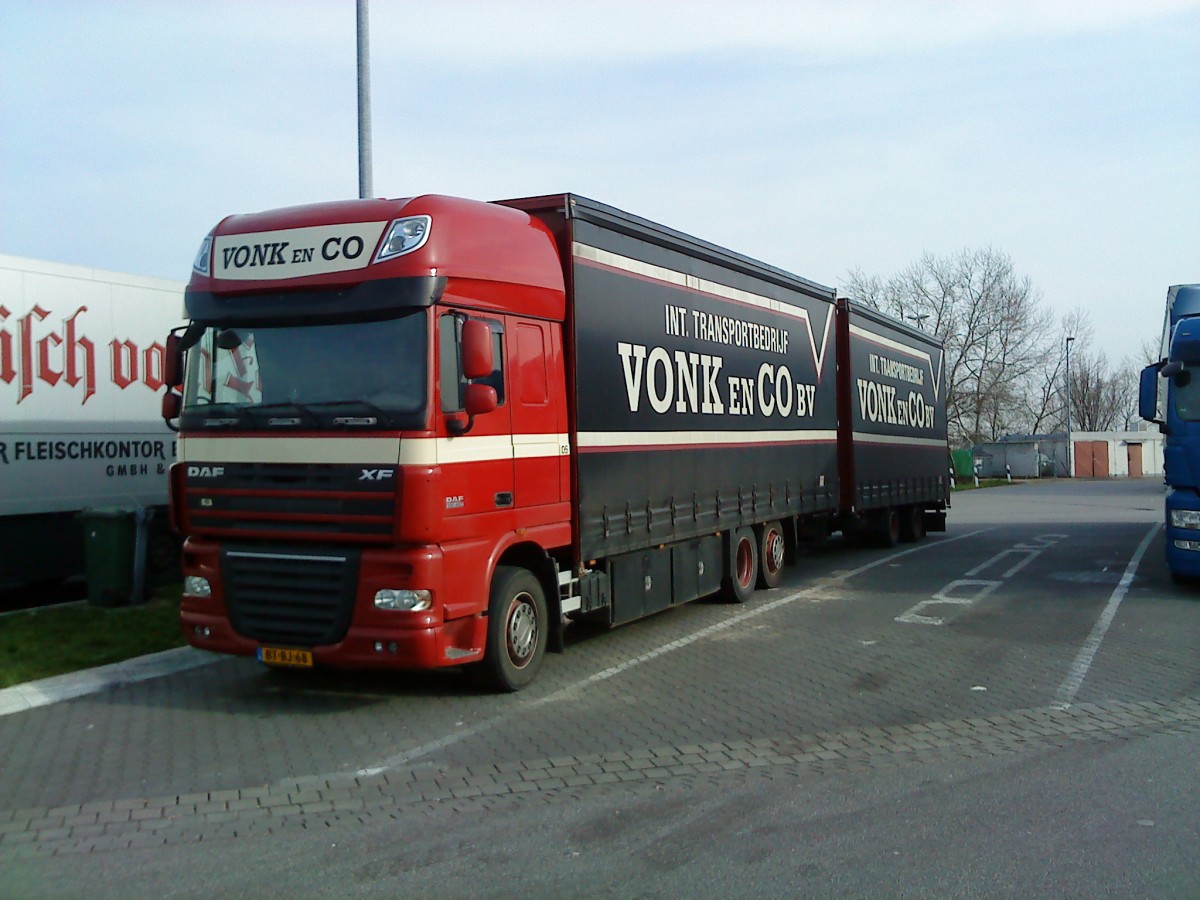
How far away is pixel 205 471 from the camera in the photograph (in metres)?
8.05

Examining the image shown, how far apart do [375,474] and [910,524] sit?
49.2 feet

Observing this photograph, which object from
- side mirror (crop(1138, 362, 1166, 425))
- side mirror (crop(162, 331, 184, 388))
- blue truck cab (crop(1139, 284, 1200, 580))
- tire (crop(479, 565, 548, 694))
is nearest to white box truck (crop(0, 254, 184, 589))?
side mirror (crop(162, 331, 184, 388))

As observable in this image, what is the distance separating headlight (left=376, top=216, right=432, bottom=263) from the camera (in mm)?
7598

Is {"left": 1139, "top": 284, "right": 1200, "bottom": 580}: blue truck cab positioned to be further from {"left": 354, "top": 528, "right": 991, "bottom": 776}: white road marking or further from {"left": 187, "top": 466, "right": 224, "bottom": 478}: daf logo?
{"left": 187, "top": 466, "right": 224, "bottom": 478}: daf logo

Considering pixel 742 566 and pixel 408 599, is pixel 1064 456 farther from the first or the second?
pixel 408 599

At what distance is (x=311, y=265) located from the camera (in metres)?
7.78

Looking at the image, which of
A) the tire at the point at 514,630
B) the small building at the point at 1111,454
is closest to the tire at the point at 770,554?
the tire at the point at 514,630

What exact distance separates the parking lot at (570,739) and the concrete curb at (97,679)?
0.70 ft

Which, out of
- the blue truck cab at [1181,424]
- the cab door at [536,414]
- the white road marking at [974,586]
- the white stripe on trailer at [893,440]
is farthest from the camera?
the white stripe on trailer at [893,440]

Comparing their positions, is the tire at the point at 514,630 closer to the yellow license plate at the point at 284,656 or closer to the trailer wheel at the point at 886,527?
the yellow license plate at the point at 284,656

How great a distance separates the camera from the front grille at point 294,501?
7.47 m

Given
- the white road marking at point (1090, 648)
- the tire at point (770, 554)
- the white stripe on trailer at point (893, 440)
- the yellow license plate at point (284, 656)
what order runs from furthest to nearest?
1. the white stripe on trailer at point (893, 440)
2. the tire at point (770, 554)
3. the white road marking at point (1090, 648)
4. the yellow license plate at point (284, 656)

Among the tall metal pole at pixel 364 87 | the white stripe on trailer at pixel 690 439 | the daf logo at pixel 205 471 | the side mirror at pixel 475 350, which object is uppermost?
the tall metal pole at pixel 364 87

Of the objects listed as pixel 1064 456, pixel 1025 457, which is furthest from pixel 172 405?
pixel 1064 456
